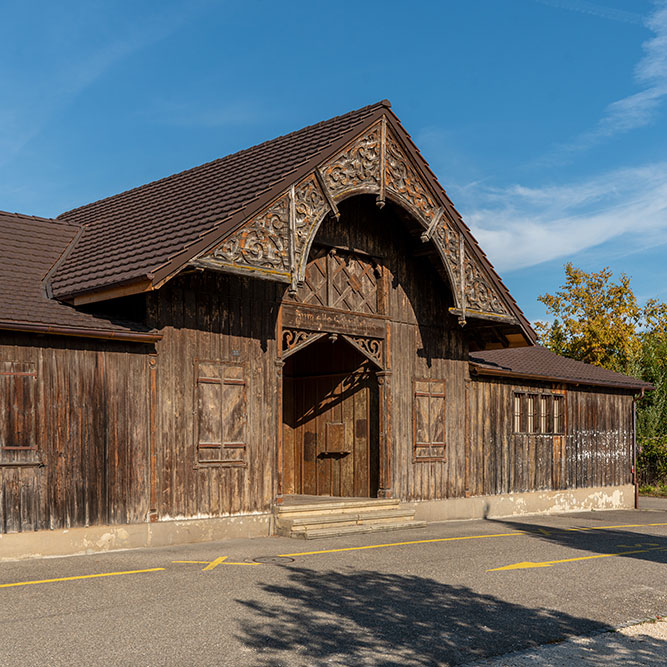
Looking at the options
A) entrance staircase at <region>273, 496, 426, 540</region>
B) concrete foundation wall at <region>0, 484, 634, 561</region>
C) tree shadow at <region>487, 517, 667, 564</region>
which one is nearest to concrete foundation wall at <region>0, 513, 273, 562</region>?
concrete foundation wall at <region>0, 484, 634, 561</region>

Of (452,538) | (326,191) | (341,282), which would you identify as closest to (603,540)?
(452,538)

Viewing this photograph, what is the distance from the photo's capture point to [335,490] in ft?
61.4

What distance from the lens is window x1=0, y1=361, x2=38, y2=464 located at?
39.0 feet

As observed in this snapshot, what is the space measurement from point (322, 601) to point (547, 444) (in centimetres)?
1392

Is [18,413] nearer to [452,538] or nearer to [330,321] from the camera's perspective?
[330,321]

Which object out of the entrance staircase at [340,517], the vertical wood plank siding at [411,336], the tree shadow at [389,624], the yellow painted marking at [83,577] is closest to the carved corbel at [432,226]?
the vertical wood plank siding at [411,336]

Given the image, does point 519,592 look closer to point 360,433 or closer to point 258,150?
point 360,433

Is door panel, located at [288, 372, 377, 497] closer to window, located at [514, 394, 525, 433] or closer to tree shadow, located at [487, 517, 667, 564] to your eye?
tree shadow, located at [487, 517, 667, 564]

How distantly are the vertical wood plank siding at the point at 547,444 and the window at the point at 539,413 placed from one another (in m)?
0.17

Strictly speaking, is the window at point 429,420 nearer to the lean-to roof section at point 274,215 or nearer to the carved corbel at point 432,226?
the lean-to roof section at point 274,215

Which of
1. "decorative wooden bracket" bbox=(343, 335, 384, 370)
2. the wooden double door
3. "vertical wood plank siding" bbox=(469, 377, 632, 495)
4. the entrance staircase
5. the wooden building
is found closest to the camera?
the wooden building

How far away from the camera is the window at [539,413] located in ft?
68.9

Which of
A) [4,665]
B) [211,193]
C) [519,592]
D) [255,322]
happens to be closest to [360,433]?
[255,322]

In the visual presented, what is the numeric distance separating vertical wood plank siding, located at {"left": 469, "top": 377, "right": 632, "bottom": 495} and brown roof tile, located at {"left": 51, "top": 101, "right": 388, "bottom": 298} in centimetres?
726
